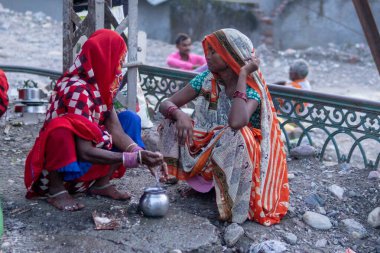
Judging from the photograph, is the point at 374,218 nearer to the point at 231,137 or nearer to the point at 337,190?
the point at 337,190

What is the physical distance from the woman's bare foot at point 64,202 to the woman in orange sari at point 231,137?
76 centimetres

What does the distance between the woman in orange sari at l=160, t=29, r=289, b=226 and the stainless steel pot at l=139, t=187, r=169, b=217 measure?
1.25 ft

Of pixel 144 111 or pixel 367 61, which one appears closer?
pixel 144 111

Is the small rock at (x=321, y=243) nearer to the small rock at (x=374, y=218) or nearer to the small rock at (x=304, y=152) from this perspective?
the small rock at (x=374, y=218)

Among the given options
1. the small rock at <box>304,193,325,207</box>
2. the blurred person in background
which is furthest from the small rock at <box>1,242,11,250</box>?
the blurred person in background

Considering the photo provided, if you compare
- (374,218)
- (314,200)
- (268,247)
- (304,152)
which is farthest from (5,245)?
(304,152)

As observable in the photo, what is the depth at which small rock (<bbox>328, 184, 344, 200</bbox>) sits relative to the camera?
15.9 feet

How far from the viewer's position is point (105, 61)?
3.85 meters

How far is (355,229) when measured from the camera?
4379 millimetres

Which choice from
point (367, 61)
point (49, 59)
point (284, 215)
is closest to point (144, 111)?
point (284, 215)

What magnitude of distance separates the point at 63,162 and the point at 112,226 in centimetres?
49

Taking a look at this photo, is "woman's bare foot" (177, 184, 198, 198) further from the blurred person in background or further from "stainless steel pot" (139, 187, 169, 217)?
the blurred person in background

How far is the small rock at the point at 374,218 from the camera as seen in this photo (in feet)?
14.6

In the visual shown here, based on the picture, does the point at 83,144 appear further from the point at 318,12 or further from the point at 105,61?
the point at 318,12
